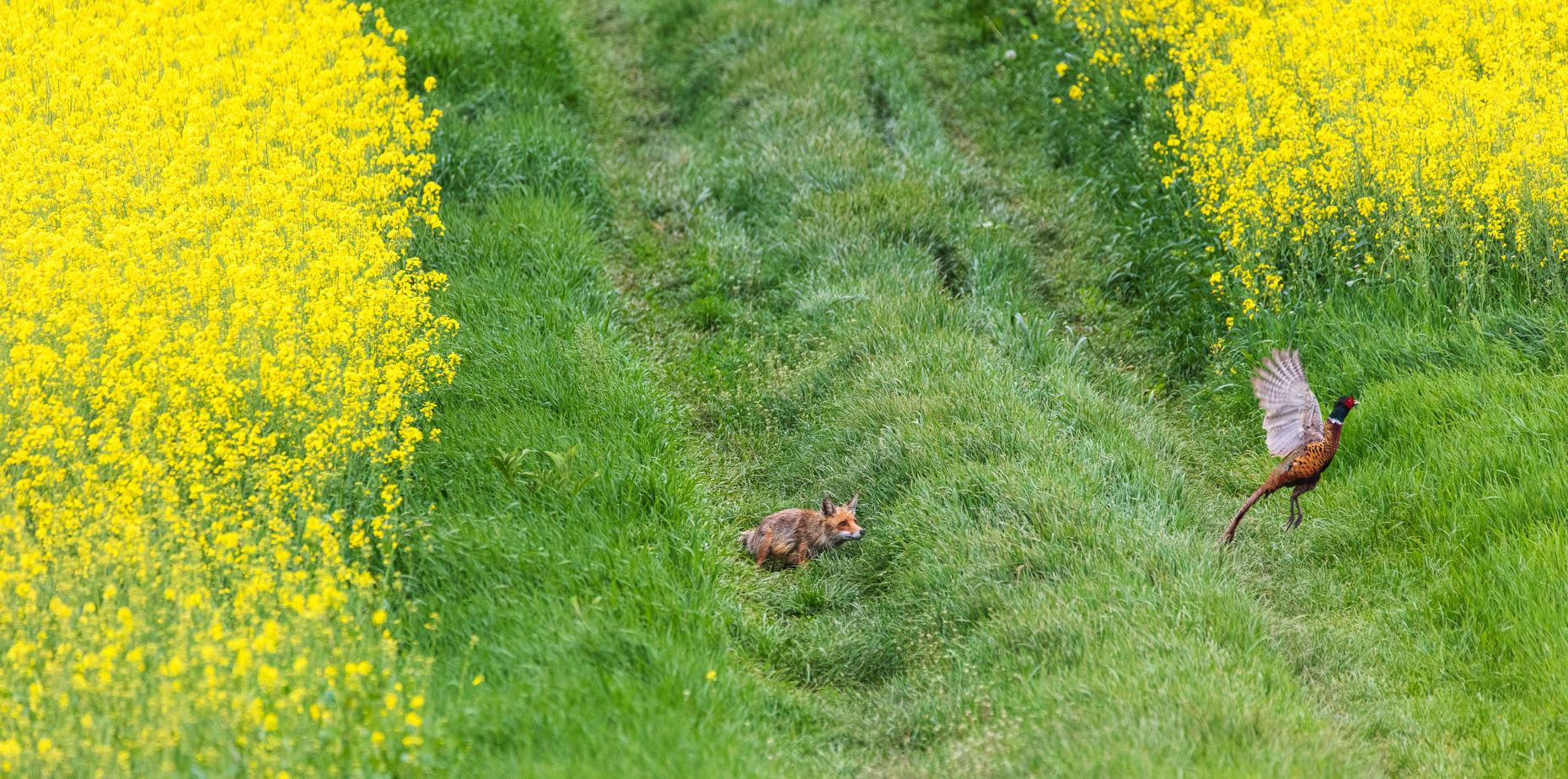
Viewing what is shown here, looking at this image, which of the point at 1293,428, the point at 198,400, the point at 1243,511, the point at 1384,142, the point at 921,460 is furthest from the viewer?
the point at 1384,142

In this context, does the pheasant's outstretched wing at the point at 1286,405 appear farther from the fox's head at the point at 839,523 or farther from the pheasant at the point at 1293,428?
the fox's head at the point at 839,523

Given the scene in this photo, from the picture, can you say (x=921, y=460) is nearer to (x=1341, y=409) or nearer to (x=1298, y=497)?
(x=1298, y=497)

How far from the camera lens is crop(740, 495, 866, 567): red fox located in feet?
18.5

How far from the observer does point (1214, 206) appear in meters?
7.79

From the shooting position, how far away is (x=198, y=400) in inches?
201

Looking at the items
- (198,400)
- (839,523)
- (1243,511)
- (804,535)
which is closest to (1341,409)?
(1243,511)

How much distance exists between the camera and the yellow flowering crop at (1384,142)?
22.7 feet

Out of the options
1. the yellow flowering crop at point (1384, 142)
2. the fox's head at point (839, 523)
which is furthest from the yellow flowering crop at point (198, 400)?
the yellow flowering crop at point (1384, 142)

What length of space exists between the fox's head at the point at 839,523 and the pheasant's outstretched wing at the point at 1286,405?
184 cm

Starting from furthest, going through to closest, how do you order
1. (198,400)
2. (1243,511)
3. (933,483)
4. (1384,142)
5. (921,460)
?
(1384,142) < (921,460) < (933,483) < (1243,511) < (198,400)

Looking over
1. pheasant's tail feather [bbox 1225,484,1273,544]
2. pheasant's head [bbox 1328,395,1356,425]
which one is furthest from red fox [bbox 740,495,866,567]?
pheasant's head [bbox 1328,395,1356,425]

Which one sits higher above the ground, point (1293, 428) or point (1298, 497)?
point (1293, 428)

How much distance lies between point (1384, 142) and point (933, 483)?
11.8 ft

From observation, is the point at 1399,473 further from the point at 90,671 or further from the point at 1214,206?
the point at 90,671
